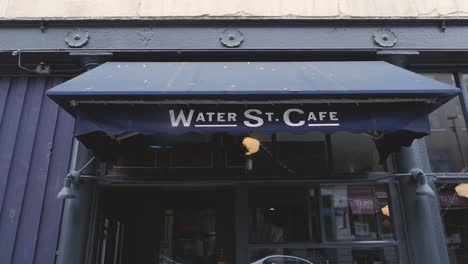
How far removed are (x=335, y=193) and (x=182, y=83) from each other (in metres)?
2.56

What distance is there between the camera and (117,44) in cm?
581

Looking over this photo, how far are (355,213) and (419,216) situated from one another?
776 millimetres

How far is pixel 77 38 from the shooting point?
228 inches

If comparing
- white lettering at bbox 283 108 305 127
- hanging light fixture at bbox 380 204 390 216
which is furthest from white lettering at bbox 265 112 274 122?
hanging light fixture at bbox 380 204 390 216

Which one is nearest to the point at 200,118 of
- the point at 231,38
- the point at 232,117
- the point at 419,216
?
the point at 232,117

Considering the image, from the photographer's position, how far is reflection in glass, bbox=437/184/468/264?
5.40 m

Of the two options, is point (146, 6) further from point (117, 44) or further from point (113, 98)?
point (113, 98)

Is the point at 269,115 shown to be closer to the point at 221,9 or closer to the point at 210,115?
the point at 210,115

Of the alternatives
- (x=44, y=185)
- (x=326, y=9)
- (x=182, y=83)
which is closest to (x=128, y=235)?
(x=44, y=185)

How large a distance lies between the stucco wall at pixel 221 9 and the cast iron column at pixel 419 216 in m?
2.08

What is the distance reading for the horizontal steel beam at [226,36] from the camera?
5.80 metres

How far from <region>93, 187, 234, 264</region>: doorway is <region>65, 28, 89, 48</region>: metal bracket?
8.26 ft

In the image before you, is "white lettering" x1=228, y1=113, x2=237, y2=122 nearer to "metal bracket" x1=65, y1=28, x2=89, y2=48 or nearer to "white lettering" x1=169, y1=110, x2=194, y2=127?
"white lettering" x1=169, y1=110, x2=194, y2=127

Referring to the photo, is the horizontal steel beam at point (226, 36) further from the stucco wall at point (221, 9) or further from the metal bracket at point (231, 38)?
the stucco wall at point (221, 9)
